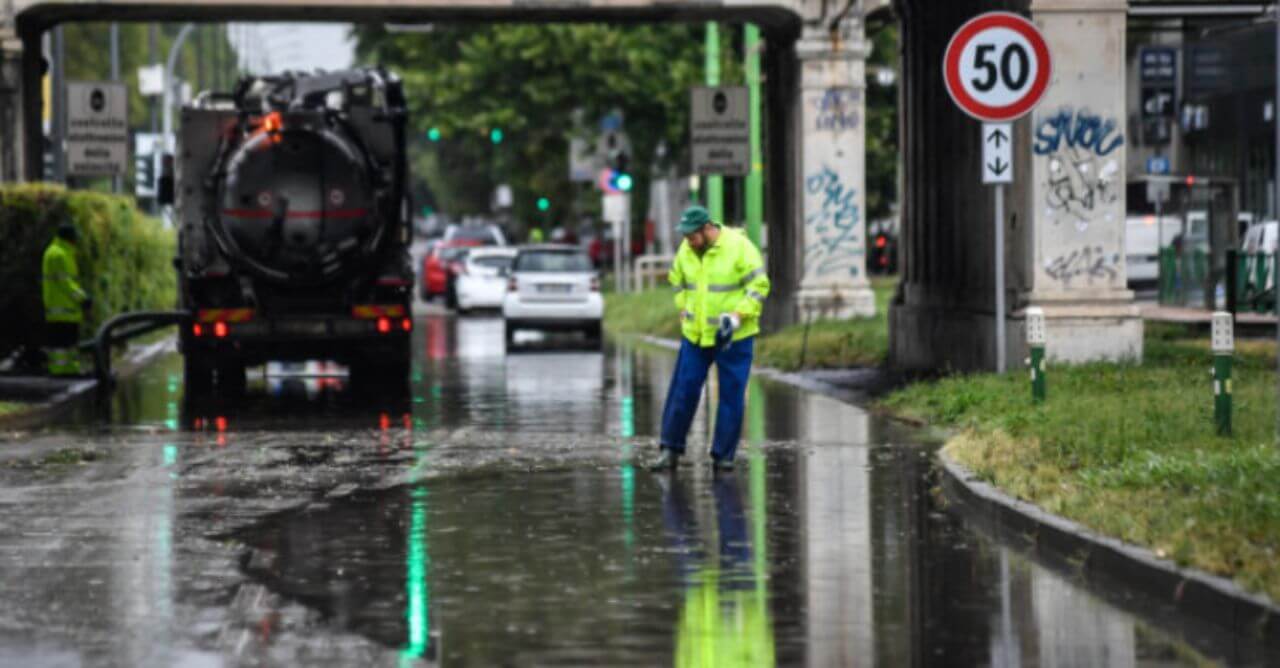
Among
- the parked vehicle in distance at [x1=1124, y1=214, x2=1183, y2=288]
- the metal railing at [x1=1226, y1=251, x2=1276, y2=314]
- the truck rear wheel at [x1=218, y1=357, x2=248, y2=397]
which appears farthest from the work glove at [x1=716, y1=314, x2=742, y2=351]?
the parked vehicle in distance at [x1=1124, y1=214, x2=1183, y2=288]

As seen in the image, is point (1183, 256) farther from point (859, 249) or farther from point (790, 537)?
point (790, 537)

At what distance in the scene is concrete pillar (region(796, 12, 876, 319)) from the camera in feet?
113

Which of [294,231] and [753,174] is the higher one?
[753,174]

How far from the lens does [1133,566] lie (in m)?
10.3

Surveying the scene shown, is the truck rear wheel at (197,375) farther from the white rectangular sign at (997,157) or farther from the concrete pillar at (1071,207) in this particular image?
the white rectangular sign at (997,157)

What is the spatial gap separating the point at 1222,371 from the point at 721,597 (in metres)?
5.86

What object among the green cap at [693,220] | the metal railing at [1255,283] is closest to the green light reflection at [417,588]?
the green cap at [693,220]

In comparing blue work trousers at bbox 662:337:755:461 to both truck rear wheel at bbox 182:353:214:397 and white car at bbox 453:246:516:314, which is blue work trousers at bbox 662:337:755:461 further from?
white car at bbox 453:246:516:314

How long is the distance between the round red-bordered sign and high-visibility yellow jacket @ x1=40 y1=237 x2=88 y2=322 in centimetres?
1151

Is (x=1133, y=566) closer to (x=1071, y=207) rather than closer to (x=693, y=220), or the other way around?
(x=693, y=220)

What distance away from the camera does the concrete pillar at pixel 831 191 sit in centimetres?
3431

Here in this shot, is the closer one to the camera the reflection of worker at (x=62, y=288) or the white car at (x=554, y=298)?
the reflection of worker at (x=62, y=288)

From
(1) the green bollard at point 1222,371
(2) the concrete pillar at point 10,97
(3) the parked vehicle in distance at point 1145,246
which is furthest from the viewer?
(3) the parked vehicle in distance at point 1145,246

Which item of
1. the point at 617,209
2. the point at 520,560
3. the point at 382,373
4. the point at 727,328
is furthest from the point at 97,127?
the point at 617,209
